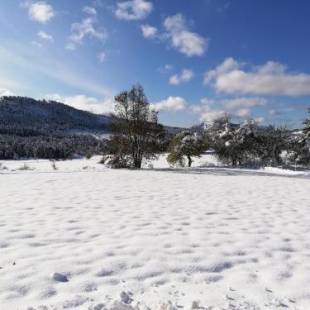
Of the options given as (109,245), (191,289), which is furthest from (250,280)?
(109,245)

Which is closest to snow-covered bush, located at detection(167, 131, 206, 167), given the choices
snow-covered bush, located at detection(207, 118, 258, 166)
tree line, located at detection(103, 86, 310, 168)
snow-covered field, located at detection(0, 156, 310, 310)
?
tree line, located at detection(103, 86, 310, 168)

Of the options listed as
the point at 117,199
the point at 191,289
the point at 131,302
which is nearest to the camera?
the point at 131,302

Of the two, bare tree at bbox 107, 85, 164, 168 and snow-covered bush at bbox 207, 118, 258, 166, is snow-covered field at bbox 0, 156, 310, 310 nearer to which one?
bare tree at bbox 107, 85, 164, 168

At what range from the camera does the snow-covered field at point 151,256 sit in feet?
14.6

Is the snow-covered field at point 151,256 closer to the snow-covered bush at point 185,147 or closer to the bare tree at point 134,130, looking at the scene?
the bare tree at point 134,130

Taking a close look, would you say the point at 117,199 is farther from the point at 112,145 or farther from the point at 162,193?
the point at 112,145

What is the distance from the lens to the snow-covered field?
4445mm

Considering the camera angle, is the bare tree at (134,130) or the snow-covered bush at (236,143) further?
the snow-covered bush at (236,143)

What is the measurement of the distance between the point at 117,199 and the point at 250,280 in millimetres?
8065

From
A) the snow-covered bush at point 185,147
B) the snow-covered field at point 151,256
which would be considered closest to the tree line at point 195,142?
the snow-covered bush at point 185,147

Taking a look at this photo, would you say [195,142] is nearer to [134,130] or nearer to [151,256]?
[134,130]

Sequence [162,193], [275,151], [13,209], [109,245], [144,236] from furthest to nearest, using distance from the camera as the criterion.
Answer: [275,151]
[162,193]
[13,209]
[144,236]
[109,245]

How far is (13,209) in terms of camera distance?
33.2 ft

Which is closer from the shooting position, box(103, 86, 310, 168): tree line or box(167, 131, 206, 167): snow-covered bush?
box(103, 86, 310, 168): tree line
